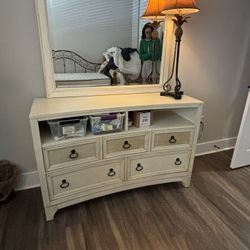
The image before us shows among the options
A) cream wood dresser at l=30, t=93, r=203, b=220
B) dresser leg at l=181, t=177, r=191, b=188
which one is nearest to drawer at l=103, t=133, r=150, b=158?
cream wood dresser at l=30, t=93, r=203, b=220

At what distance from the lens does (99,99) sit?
1.64 meters


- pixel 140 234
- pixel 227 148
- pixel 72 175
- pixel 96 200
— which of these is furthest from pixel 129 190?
pixel 227 148

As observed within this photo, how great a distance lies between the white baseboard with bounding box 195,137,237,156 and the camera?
2486mm

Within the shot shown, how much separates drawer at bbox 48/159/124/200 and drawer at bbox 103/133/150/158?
8 cm

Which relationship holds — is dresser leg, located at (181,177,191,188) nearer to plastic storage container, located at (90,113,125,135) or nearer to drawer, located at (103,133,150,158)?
drawer, located at (103,133,150,158)

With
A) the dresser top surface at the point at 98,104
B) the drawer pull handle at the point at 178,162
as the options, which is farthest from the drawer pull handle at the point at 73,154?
the drawer pull handle at the point at 178,162

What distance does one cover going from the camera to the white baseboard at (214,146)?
2.49 meters

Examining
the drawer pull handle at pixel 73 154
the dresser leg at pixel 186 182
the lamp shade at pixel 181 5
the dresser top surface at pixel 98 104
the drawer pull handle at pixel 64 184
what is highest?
the lamp shade at pixel 181 5

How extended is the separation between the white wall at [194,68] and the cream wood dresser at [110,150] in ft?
0.72

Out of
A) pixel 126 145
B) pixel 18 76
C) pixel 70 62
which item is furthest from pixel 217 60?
pixel 18 76

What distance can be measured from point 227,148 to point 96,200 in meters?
1.81

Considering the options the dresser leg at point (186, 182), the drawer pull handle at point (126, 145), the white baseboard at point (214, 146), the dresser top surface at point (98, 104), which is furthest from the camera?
the white baseboard at point (214, 146)

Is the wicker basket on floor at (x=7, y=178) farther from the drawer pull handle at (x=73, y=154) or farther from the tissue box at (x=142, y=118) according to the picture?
the tissue box at (x=142, y=118)

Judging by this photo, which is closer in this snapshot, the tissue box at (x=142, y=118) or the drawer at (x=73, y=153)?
the drawer at (x=73, y=153)
